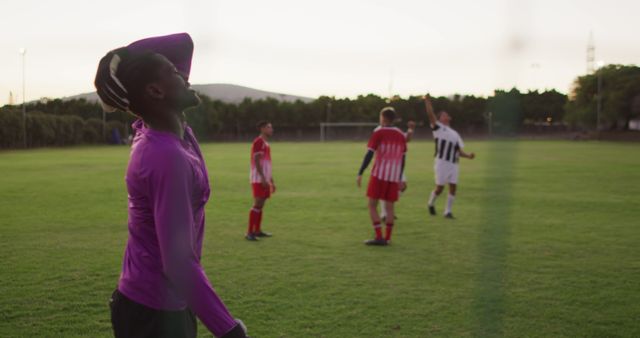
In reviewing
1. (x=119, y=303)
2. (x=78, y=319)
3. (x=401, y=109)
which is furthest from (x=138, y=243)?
(x=401, y=109)

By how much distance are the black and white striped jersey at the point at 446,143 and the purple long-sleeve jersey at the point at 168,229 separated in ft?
37.6

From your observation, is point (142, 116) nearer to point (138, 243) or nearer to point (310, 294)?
point (138, 243)

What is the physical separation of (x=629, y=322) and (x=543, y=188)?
14.0m

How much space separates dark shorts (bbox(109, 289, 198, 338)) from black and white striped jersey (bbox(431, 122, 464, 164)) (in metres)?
11.6

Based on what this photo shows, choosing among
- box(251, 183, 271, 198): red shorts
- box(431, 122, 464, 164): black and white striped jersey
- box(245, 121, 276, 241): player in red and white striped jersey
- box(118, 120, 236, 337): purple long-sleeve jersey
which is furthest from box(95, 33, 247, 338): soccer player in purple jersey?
box(431, 122, 464, 164): black and white striped jersey

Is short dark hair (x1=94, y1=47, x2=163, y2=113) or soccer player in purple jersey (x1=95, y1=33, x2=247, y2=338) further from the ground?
short dark hair (x1=94, y1=47, x2=163, y2=113)

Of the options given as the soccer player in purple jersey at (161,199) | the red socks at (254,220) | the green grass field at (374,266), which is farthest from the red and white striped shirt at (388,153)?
the soccer player in purple jersey at (161,199)

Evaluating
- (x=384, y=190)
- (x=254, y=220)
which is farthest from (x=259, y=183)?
(x=384, y=190)

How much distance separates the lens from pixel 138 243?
2117 millimetres

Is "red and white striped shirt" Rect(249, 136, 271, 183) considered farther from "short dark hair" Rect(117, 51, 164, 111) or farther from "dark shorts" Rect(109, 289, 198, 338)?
"short dark hair" Rect(117, 51, 164, 111)

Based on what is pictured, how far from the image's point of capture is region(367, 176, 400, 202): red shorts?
31.8ft

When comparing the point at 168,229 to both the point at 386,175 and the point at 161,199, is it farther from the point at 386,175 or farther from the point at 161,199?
the point at 386,175

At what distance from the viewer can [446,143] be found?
43.9 feet

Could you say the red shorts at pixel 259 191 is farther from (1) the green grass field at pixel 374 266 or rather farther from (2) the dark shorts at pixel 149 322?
(2) the dark shorts at pixel 149 322
